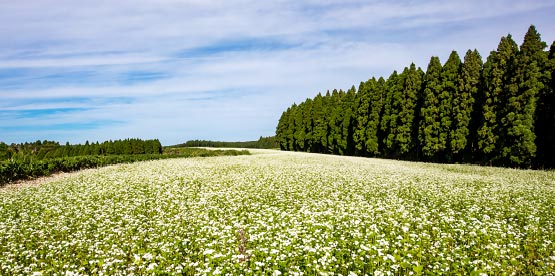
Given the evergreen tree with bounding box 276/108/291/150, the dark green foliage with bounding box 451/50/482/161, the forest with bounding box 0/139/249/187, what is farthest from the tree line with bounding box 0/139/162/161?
the dark green foliage with bounding box 451/50/482/161

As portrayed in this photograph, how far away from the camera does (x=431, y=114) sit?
45.1 m

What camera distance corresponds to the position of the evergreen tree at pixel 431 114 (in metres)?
43.8

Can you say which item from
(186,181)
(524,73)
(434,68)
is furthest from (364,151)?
(186,181)

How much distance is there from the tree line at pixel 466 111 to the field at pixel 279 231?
65.3 feet

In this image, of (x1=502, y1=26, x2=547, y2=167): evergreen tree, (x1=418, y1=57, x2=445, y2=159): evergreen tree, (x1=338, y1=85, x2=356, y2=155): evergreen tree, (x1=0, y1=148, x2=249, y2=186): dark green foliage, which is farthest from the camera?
(x1=338, y1=85, x2=356, y2=155): evergreen tree

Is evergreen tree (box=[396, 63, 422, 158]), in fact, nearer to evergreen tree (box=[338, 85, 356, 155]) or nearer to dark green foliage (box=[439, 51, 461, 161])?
dark green foliage (box=[439, 51, 461, 161])

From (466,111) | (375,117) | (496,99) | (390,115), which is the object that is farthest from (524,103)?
(375,117)

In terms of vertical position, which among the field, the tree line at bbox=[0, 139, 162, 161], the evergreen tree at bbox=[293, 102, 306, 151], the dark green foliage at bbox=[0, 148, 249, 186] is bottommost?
the field

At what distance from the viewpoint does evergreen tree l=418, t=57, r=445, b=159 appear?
43844 mm

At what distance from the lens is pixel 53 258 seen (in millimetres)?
9078

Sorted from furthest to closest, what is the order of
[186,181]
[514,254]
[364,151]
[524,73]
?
[364,151], [524,73], [186,181], [514,254]

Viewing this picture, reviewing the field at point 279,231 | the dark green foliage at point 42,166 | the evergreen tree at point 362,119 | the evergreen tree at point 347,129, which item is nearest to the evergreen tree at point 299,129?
the evergreen tree at point 347,129

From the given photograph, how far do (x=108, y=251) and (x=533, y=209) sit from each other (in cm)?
1628

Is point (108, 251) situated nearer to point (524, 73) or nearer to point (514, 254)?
point (514, 254)
